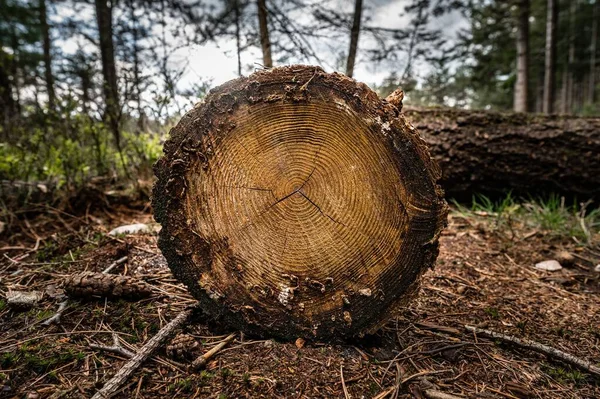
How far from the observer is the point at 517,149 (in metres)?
3.95

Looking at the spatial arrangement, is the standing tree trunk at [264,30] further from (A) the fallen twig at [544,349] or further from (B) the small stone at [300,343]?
(A) the fallen twig at [544,349]

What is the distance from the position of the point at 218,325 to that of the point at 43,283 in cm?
119

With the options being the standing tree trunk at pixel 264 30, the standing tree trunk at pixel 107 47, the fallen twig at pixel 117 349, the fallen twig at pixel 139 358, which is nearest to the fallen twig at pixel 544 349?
the fallen twig at pixel 139 358

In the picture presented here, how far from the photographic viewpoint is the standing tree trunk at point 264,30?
3.72 m

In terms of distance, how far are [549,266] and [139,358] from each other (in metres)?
3.06

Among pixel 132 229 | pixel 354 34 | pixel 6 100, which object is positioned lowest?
pixel 132 229

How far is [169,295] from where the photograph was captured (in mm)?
1922

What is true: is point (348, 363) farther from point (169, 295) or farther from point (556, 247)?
point (556, 247)

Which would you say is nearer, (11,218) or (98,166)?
(11,218)

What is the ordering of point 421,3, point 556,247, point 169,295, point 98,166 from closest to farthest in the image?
1. point 169,295
2. point 556,247
3. point 98,166
4. point 421,3

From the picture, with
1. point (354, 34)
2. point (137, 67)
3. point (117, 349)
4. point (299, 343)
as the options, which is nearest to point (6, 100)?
point (137, 67)

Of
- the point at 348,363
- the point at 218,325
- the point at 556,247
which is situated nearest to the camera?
the point at 348,363

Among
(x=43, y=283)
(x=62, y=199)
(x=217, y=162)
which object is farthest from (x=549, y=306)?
(x=62, y=199)

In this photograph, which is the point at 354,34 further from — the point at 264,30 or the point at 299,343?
the point at 299,343
